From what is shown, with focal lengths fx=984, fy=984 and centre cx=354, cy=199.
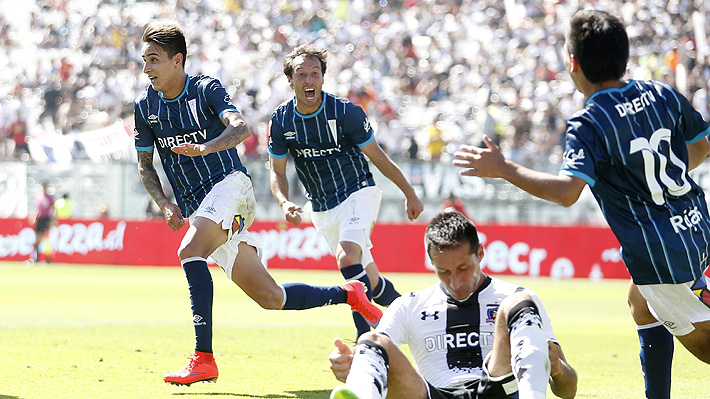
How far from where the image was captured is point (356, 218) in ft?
28.7

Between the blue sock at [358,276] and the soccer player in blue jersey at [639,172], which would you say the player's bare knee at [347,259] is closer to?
the blue sock at [358,276]

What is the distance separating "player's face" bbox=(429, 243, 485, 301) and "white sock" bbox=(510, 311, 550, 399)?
1.24ft

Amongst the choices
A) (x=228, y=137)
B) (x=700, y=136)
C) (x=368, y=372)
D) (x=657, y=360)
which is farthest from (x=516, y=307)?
(x=228, y=137)

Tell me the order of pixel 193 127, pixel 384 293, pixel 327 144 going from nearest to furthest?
1. pixel 193 127
2. pixel 327 144
3. pixel 384 293

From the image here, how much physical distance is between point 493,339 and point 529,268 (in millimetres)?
17493

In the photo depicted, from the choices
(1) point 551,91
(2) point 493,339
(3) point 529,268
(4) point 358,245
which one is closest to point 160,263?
(3) point 529,268

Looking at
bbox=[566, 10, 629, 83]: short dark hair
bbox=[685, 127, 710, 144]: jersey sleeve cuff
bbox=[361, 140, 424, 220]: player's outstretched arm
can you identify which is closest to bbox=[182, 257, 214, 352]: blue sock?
bbox=[361, 140, 424, 220]: player's outstretched arm

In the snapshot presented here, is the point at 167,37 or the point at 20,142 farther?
the point at 20,142

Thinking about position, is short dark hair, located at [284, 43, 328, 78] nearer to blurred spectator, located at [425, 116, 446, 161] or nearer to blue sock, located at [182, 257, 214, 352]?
blue sock, located at [182, 257, 214, 352]

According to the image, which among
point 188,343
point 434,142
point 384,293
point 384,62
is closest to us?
point 384,293

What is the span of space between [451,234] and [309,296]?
3121mm

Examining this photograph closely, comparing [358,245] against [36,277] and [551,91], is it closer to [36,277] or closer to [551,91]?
[36,277]

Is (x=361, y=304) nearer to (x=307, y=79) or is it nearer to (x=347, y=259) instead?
(x=347, y=259)

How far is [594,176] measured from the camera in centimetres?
475
